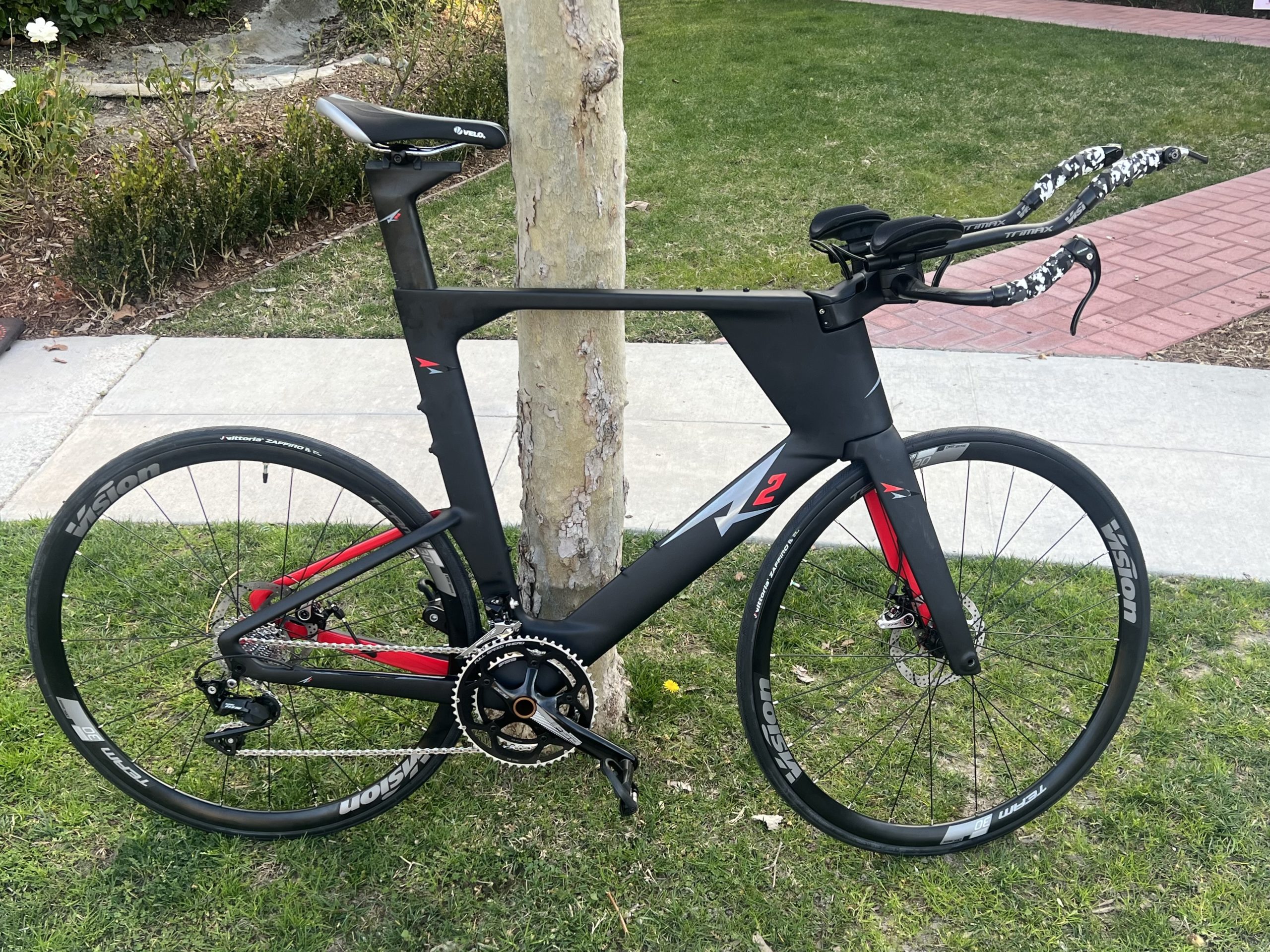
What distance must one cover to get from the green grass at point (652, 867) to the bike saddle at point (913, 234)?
1431 millimetres

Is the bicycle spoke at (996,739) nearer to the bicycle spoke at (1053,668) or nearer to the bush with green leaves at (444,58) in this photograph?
the bicycle spoke at (1053,668)

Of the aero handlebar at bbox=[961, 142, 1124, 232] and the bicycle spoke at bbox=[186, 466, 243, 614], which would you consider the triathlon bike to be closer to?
the aero handlebar at bbox=[961, 142, 1124, 232]

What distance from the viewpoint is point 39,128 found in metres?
5.44

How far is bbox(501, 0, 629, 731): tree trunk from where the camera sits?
2012 millimetres

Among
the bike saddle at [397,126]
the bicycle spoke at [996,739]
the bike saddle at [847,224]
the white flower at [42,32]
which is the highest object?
the bike saddle at [397,126]

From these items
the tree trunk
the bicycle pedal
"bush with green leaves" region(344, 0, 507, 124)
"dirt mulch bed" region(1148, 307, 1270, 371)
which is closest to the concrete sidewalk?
"dirt mulch bed" region(1148, 307, 1270, 371)

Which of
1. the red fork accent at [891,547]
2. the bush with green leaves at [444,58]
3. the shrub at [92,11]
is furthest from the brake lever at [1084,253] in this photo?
the shrub at [92,11]

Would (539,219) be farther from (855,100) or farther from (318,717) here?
(855,100)

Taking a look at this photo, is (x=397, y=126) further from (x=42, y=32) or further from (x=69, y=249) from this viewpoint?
(x=42, y=32)

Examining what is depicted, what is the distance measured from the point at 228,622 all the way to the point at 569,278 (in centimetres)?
109

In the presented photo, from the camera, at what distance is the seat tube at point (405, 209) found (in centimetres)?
199

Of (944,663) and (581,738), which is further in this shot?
(944,663)

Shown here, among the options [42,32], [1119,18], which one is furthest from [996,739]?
[1119,18]

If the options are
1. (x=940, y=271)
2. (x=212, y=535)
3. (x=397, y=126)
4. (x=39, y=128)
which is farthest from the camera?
(x=39, y=128)
